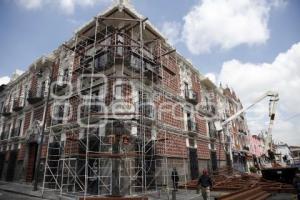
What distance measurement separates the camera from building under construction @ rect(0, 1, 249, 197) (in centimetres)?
1172

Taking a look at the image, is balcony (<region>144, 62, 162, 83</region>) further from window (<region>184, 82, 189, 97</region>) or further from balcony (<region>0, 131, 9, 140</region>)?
balcony (<region>0, 131, 9, 140</region>)

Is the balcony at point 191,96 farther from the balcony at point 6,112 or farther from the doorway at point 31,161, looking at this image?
the balcony at point 6,112

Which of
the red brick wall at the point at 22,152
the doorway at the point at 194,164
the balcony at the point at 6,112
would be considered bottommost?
the doorway at the point at 194,164

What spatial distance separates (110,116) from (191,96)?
10900 mm

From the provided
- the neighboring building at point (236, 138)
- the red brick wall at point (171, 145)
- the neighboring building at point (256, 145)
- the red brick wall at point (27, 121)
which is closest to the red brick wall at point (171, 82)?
the red brick wall at point (171, 145)

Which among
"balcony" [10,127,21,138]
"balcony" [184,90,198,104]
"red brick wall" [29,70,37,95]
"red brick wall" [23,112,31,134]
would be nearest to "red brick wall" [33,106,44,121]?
"red brick wall" [23,112,31,134]

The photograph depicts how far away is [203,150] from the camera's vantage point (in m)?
20.5

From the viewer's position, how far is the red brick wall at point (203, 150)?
776 inches

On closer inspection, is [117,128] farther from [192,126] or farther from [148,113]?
[192,126]

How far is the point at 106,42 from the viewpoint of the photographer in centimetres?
1423

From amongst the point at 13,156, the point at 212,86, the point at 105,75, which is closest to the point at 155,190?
the point at 105,75

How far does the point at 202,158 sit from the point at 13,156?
16848 mm

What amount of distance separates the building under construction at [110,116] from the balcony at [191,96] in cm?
14

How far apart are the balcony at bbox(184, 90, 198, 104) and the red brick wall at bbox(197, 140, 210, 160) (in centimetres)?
371
